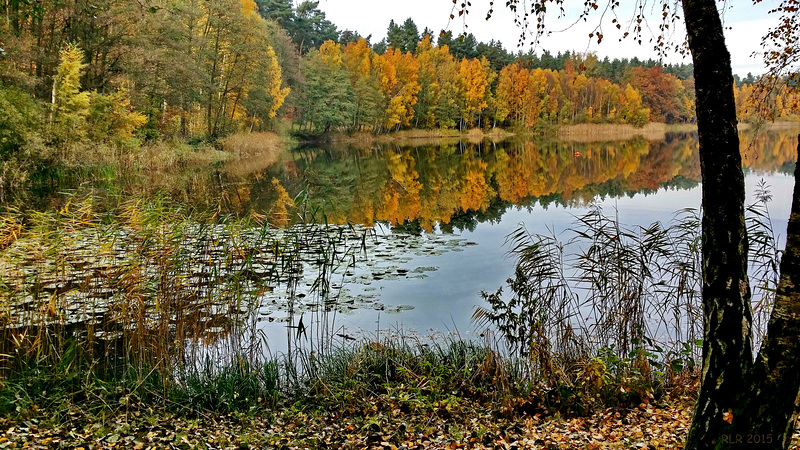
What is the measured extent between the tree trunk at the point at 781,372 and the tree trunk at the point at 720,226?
104mm

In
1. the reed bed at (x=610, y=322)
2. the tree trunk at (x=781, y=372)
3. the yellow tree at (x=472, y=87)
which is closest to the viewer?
the tree trunk at (x=781, y=372)

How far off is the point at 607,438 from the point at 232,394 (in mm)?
3506

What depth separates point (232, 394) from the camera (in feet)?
17.9

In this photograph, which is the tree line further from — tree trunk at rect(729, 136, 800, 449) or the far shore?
tree trunk at rect(729, 136, 800, 449)

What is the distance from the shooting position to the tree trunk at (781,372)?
2.85 meters

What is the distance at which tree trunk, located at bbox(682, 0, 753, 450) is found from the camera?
10.1ft

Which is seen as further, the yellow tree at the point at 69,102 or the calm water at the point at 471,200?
the yellow tree at the point at 69,102

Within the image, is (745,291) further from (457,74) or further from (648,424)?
(457,74)

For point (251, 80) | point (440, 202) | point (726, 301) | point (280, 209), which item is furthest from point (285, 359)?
point (251, 80)

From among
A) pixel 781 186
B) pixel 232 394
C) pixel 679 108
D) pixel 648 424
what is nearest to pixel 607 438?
pixel 648 424

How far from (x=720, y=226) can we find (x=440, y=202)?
1607 cm

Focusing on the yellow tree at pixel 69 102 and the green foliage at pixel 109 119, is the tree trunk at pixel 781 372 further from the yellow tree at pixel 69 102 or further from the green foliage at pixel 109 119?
the green foliage at pixel 109 119

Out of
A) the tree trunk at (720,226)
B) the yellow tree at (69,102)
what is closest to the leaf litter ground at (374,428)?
the tree trunk at (720,226)

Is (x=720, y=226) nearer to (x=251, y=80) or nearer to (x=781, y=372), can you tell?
(x=781, y=372)
